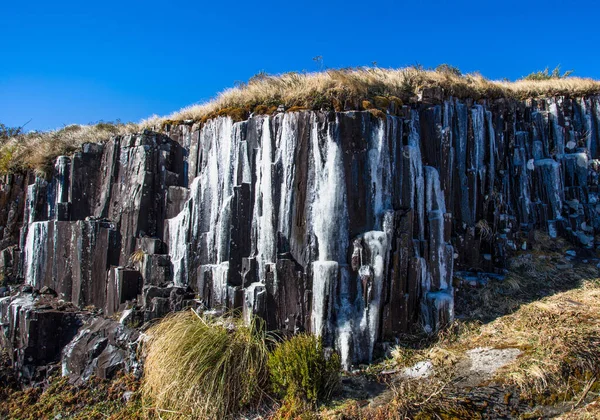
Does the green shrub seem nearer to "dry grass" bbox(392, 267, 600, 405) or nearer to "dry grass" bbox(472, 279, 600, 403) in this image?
"dry grass" bbox(392, 267, 600, 405)

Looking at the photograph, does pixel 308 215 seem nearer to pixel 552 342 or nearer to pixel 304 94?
pixel 304 94

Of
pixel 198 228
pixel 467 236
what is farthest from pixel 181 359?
pixel 467 236

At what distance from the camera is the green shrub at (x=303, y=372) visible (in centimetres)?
637

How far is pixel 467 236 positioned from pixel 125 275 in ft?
26.8

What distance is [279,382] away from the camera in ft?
21.5

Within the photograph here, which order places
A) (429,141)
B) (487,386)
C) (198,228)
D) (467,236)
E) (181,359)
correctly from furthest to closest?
(467,236) < (429,141) < (198,228) < (181,359) < (487,386)

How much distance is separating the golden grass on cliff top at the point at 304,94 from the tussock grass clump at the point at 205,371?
4.79 m

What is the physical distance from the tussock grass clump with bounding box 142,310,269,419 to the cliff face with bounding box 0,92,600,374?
92 centimetres

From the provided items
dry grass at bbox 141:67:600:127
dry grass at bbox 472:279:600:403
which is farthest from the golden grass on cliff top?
dry grass at bbox 472:279:600:403

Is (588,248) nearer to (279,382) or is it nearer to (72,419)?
(279,382)

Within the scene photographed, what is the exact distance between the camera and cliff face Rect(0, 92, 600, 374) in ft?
26.0

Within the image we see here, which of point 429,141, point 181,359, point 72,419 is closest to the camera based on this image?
point 181,359

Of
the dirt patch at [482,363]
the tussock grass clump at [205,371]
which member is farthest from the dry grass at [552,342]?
the tussock grass clump at [205,371]

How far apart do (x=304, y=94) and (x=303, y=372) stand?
5.77 meters
